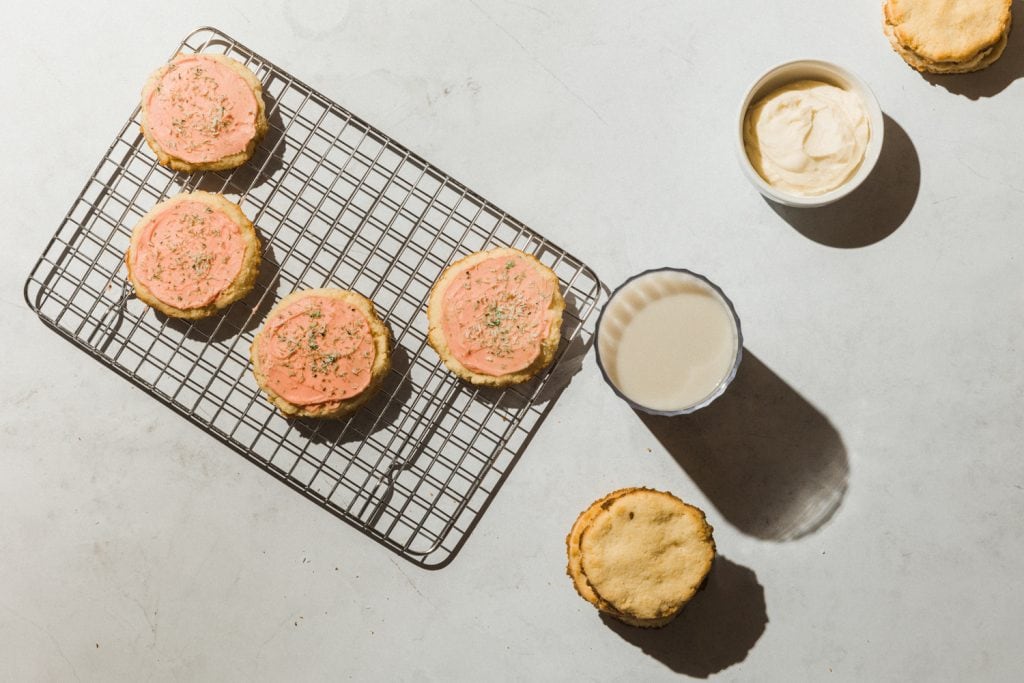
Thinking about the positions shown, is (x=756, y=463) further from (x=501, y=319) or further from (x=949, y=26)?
(x=949, y=26)

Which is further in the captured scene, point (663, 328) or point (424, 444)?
point (424, 444)

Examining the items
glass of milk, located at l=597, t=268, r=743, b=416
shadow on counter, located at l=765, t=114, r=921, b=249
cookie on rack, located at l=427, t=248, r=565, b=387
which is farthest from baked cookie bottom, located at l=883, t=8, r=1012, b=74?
cookie on rack, located at l=427, t=248, r=565, b=387

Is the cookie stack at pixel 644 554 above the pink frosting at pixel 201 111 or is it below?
below

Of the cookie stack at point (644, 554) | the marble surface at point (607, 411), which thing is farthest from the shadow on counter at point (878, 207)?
the cookie stack at point (644, 554)

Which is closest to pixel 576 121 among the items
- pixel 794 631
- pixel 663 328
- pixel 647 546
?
pixel 663 328

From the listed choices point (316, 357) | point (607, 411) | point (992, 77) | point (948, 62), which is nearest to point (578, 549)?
point (607, 411)

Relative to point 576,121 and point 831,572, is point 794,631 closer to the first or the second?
point 831,572

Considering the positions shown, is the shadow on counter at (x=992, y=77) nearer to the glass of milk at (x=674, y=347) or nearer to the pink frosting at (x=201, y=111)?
the glass of milk at (x=674, y=347)
